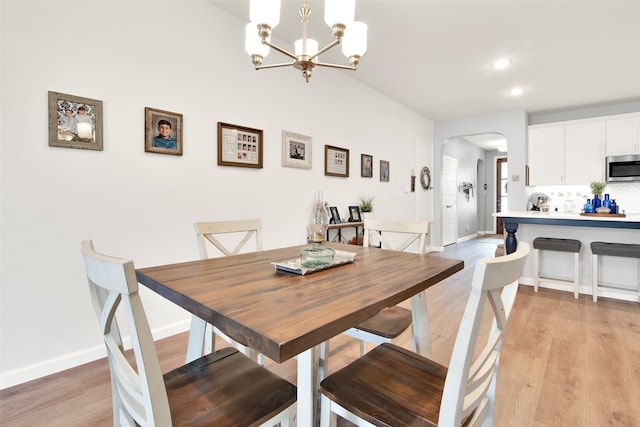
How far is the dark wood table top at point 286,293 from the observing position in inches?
28.6

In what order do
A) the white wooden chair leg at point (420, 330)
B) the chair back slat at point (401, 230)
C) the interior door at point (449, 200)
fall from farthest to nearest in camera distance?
1. the interior door at point (449, 200)
2. the chair back slat at point (401, 230)
3. the white wooden chair leg at point (420, 330)

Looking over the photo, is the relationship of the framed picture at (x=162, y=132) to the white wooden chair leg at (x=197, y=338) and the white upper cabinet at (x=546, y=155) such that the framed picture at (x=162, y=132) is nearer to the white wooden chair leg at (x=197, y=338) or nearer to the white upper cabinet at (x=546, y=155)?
the white wooden chair leg at (x=197, y=338)

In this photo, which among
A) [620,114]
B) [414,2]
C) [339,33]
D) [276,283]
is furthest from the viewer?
[620,114]

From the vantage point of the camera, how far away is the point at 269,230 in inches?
121

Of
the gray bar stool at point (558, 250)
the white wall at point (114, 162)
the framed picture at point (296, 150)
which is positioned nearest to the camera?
the white wall at point (114, 162)

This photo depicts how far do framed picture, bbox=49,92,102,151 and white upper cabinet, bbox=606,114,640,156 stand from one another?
659 cm

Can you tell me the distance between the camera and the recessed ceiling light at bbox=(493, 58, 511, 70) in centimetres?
357

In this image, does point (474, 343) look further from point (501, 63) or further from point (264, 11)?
point (501, 63)

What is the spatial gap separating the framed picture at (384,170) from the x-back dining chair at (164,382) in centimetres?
400

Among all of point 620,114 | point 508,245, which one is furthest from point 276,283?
point 620,114

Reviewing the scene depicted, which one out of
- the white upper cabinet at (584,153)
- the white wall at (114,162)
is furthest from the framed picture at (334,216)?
the white upper cabinet at (584,153)

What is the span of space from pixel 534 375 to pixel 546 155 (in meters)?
4.62

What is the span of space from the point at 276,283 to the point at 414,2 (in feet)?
8.63

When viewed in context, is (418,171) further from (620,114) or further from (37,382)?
(37,382)
